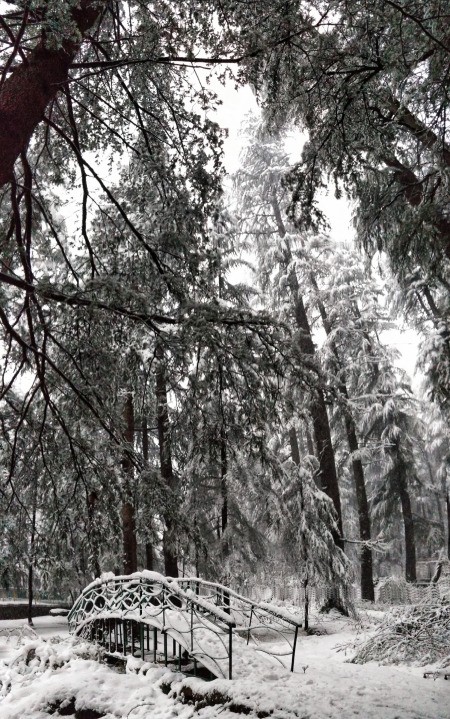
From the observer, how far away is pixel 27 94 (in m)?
4.21

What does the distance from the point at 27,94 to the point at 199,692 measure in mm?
5146

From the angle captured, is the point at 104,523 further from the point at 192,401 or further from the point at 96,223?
the point at 96,223

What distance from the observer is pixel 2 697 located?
6.08m

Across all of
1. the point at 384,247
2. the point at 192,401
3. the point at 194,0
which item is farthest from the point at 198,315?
the point at 384,247

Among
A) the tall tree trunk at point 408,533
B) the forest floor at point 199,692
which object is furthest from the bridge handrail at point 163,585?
the tall tree trunk at point 408,533

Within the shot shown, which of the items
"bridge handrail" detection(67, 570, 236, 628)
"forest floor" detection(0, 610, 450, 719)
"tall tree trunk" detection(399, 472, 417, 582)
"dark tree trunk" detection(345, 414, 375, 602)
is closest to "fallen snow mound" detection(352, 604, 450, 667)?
"forest floor" detection(0, 610, 450, 719)

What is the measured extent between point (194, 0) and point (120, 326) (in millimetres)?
3284

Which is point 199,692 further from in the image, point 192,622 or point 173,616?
point 173,616

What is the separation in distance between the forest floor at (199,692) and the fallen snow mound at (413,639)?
0.58m

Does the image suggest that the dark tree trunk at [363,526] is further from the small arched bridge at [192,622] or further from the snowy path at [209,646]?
the snowy path at [209,646]

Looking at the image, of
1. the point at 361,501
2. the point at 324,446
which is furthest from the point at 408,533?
the point at 324,446

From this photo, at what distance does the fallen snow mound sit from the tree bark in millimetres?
7682

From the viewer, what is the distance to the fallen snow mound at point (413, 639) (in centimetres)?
736

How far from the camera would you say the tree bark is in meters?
4.13
